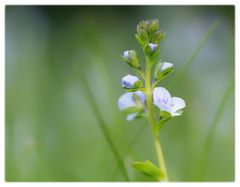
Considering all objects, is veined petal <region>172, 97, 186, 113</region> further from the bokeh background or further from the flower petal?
the bokeh background

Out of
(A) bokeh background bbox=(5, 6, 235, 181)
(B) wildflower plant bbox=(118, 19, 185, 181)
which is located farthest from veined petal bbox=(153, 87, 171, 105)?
(A) bokeh background bbox=(5, 6, 235, 181)

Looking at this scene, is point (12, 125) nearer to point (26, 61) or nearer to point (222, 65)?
point (26, 61)

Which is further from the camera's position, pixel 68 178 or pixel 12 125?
pixel 12 125

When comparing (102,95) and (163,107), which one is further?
(102,95)

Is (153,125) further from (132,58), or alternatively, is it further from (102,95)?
(102,95)

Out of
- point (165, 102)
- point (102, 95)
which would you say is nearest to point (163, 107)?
point (165, 102)

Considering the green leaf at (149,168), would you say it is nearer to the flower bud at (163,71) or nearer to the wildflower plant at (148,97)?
the wildflower plant at (148,97)

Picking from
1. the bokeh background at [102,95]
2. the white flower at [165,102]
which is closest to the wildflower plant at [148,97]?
the white flower at [165,102]

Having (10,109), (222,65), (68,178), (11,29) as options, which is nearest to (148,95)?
(68,178)
